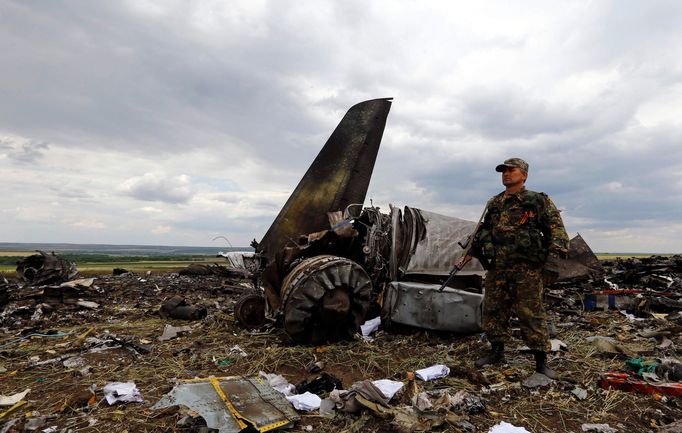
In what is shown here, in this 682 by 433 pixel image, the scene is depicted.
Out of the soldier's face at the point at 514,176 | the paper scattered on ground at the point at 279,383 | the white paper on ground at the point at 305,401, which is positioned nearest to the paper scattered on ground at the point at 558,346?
the soldier's face at the point at 514,176

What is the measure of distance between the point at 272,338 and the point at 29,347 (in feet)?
11.9

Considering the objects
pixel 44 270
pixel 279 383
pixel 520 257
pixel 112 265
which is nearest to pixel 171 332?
pixel 279 383

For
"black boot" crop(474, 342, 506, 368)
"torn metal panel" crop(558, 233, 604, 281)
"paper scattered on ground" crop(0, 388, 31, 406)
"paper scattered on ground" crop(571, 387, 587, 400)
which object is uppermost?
"torn metal panel" crop(558, 233, 604, 281)

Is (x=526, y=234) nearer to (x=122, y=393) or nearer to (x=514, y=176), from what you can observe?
(x=514, y=176)

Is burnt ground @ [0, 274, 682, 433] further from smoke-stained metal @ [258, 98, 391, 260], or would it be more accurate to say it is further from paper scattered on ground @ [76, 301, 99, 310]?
smoke-stained metal @ [258, 98, 391, 260]

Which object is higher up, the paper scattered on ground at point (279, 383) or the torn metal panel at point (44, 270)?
the torn metal panel at point (44, 270)

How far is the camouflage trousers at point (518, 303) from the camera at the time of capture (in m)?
4.10

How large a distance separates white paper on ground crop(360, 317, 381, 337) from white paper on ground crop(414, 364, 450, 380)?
1.73 metres

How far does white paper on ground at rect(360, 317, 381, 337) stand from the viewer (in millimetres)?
6008

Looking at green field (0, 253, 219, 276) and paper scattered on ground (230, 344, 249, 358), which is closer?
paper scattered on ground (230, 344, 249, 358)

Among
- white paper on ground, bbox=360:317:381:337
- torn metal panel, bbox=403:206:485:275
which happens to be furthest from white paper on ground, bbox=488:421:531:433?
torn metal panel, bbox=403:206:485:275

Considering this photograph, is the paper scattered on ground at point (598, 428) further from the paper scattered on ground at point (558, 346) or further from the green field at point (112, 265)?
the green field at point (112, 265)

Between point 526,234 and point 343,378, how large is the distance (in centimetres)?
251

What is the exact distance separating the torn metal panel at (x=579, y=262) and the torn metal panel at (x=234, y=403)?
7.58m
